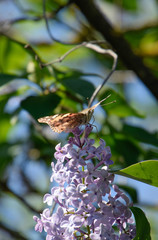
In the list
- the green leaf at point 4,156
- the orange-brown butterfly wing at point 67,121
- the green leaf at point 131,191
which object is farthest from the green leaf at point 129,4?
the orange-brown butterfly wing at point 67,121

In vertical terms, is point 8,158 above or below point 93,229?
below

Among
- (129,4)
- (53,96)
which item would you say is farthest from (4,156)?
(129,4)

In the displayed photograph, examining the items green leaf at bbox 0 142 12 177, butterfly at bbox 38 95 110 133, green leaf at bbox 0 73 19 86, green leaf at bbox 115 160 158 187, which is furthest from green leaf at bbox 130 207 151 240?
green leaf at bbox 0 142 12 177

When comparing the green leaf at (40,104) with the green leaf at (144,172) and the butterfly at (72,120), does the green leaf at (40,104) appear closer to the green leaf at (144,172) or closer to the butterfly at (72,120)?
the butterfly at (72,120)

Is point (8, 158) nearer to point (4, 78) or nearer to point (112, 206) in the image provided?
point (4, 78)

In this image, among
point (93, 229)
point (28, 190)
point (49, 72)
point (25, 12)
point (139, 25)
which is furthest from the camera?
point (139, 25)

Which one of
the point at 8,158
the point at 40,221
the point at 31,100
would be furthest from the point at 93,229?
the point at 8,158
